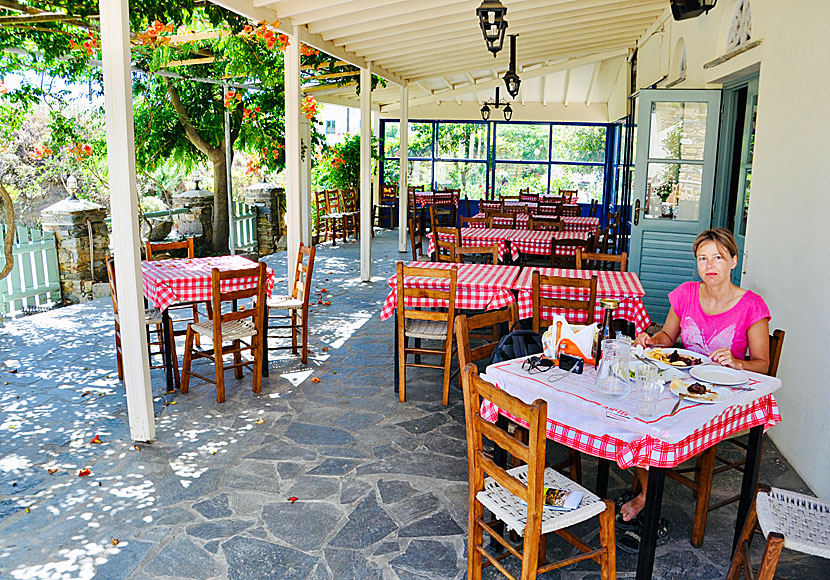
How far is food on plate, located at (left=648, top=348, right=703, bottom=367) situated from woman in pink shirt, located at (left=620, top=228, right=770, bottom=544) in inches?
4.4

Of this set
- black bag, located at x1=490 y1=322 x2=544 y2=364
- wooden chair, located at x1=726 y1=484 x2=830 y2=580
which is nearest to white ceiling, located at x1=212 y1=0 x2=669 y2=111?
black bag, located at x1=490 y1=322 x2=544 y2=364

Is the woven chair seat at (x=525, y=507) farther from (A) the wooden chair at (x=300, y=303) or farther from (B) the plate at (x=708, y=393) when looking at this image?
(A) the wooden chair at (x=300, y=303)

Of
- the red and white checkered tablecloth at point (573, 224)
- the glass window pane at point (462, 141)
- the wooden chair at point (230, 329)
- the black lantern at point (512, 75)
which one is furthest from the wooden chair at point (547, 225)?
the glass window pane at point (462, 141)

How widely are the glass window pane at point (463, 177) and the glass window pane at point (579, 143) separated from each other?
1763mm

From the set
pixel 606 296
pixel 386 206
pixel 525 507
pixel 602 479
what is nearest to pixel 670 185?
pixel 606 296

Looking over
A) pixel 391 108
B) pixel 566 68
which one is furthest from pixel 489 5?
pixel 391 108

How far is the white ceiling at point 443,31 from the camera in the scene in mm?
6207

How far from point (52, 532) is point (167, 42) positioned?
214 inches

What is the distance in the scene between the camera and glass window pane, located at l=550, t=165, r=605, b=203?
15.5m

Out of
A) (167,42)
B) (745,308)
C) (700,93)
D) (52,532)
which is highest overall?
(167,42)

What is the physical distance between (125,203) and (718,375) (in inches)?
119

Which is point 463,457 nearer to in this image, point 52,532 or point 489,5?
point 52,532

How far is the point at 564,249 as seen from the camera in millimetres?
7258

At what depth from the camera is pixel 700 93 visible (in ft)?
20.9
